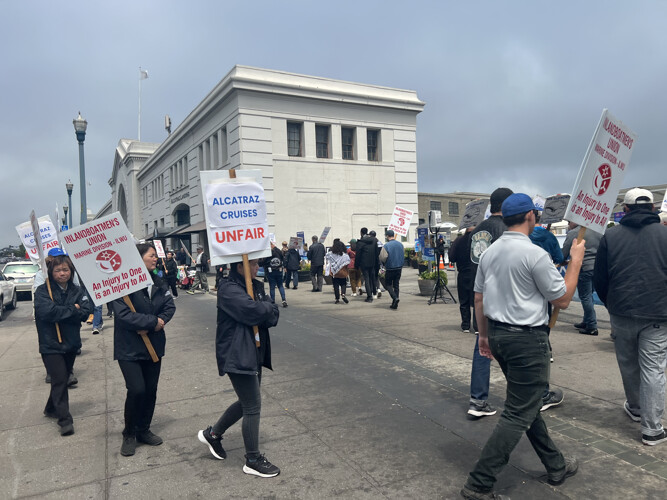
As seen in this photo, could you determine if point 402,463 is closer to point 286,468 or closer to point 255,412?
point 286,468

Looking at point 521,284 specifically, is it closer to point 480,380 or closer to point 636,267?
point 636,267

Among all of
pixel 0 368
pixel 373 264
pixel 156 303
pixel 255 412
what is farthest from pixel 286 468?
pixel 373 264

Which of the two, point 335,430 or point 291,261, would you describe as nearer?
point 335,430

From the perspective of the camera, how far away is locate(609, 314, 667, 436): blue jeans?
410 centimetres

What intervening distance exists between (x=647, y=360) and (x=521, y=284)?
1.69 metres

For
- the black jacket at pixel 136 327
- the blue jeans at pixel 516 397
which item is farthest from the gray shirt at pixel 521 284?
the black jacket at pixel 136 327

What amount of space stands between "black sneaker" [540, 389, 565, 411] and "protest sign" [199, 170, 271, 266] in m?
3.11

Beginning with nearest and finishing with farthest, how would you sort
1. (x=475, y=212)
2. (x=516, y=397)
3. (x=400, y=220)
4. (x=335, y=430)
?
(x=516, y=397), (x=335, y=430), (x=475, y=212), (x=400, y=220)

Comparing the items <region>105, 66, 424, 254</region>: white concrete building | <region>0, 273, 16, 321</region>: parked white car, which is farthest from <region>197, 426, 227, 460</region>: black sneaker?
<region>105, 66, 424, 254</region>: white concrete building

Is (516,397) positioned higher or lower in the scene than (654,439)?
higher

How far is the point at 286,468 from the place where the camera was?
4.02 meters

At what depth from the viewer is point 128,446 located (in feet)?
14.4

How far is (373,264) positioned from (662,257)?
9.90m

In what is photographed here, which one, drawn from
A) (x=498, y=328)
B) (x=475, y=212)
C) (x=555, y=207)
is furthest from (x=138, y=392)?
(x=555, y=207)
